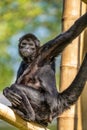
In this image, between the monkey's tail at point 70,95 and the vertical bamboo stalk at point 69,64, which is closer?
the monkey's tail at point 70,95

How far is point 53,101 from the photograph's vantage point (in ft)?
13.6

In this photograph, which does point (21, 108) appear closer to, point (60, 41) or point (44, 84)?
point (44, 84)

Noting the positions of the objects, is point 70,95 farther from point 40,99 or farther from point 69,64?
point 69,64

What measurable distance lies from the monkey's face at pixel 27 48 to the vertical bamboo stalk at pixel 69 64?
0.65m

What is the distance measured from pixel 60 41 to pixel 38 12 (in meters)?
3.74

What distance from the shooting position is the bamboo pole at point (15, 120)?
11.7ft

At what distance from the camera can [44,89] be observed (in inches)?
163

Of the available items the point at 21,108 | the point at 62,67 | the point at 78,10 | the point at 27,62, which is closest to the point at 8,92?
the point at 21,108

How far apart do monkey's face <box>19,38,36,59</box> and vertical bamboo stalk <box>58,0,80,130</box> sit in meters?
0.65

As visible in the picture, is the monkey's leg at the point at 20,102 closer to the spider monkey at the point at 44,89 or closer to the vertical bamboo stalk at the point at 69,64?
the spider monkey at the point at 44,89

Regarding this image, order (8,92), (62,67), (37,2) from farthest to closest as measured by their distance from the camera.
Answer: (37,2), (62,67), (8,92)

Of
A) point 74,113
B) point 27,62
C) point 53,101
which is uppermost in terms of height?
point 27,62

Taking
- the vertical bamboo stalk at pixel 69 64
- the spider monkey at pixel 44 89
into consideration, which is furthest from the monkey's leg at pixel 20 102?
the vertical bamboo stalk at pixel 69 64

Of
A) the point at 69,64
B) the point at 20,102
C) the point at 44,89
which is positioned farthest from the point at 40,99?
the point at 69,64
